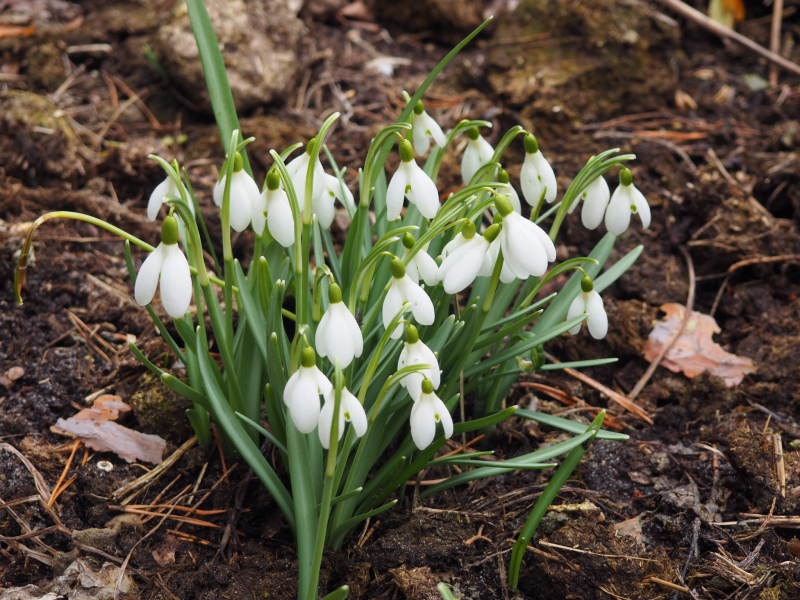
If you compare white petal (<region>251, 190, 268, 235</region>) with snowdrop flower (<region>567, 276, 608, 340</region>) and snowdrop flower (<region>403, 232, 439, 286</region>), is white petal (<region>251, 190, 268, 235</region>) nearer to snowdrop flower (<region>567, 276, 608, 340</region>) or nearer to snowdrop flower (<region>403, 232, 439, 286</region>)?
snowdrop flower (<region>403, 232, 439, 286</region>)

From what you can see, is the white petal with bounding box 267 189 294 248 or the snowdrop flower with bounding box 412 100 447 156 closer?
the white petal with bounding box 267 189 294 248

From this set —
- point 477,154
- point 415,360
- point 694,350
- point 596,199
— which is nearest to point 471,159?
point 477,154

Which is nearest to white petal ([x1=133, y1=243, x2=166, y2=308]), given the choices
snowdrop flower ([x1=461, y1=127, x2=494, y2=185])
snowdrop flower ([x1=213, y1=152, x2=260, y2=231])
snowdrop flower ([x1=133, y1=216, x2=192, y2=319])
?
snowdrop flower ([x1=133, y1=216, x2=192, y2=319])

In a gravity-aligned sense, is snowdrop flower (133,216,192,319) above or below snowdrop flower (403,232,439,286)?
above

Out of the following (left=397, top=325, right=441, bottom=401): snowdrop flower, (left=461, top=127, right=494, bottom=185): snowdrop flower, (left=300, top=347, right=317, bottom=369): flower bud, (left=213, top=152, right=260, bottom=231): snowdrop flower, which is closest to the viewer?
(left=300, top=347, right=317, bottom=369): flower bud

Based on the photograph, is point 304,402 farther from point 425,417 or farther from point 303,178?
point 303,178

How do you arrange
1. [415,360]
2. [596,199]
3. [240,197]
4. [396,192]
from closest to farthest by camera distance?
1. [415,360]
2. [240,197]
3. [396,192]
4. [596,199]
